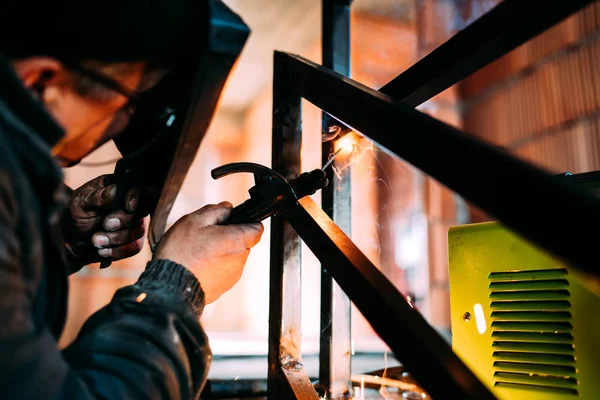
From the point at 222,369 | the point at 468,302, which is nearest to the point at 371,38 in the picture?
the point at 222,369

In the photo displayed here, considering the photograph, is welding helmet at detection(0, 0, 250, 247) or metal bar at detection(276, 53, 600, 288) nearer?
metal bar at detection(276, 53, 600, 288)

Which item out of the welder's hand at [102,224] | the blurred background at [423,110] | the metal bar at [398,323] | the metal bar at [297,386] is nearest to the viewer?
the metal bar at [398,323]

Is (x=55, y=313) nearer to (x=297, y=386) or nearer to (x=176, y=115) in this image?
(x=176, y=115)

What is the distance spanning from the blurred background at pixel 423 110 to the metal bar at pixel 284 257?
2.20 metres

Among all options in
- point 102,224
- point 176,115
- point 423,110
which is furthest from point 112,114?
point 423,110

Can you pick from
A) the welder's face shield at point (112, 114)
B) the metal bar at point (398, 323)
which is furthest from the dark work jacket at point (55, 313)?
the metal bar at point (398, 323)

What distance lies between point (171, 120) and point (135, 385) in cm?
44

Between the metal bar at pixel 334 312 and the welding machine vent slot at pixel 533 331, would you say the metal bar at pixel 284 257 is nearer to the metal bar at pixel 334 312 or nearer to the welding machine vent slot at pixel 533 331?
the metal bar at pixel 334 312

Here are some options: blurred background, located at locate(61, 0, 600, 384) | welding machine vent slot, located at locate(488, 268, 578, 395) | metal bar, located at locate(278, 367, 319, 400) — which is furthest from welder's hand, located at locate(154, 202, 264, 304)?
blurred background, located at locate(61, 0, 600, 384)

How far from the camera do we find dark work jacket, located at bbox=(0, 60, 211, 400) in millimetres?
504

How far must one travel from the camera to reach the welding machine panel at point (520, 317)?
0.81 m

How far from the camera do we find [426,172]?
0.55 metres

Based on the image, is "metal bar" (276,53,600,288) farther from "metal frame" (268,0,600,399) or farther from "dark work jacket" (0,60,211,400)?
"dark work jacket" (0,60,211,400)

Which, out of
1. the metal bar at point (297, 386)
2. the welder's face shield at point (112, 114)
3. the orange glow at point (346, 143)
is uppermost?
the orange glow at point (346, 143)
